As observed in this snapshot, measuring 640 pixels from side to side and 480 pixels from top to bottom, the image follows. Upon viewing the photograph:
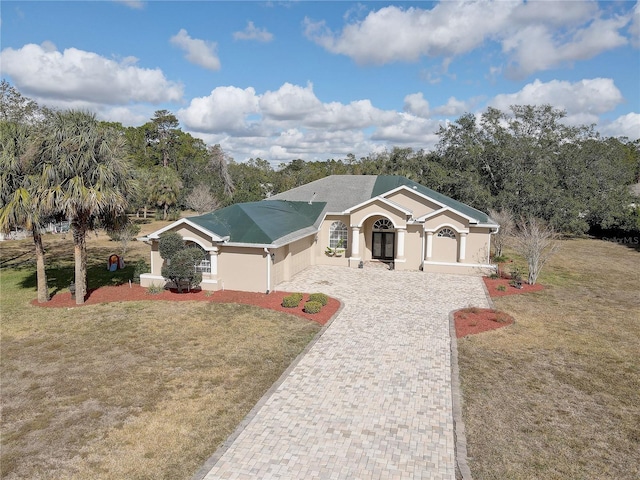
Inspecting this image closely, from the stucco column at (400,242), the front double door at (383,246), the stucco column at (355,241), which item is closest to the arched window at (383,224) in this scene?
the front double door at (383,246)

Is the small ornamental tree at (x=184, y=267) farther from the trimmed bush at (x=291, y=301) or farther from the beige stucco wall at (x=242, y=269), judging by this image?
the trimmed bush at (x=291, y=301)

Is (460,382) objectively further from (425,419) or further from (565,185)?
(565,185)

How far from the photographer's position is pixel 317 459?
849 centimetres

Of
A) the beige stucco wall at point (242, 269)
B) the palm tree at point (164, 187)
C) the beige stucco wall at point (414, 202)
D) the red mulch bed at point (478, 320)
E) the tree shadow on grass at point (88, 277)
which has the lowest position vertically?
the red mulch bed at point (478, 320)

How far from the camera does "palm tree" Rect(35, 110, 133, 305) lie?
1739 cm

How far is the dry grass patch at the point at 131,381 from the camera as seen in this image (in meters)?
8.66

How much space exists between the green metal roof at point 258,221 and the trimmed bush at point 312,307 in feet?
14.3

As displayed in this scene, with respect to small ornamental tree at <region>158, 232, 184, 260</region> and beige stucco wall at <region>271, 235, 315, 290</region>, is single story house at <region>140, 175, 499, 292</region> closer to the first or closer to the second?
beige stucco wall at <region>271, 235, 315, 290</region>

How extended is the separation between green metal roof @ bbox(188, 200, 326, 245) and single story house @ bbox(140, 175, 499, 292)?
0.05 meters

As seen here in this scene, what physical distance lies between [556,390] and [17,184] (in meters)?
20.9

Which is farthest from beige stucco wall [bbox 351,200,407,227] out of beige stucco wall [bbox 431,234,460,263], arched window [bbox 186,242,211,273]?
arched window [bbox 186,242,211,273]

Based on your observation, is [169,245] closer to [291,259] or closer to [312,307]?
[291,259]

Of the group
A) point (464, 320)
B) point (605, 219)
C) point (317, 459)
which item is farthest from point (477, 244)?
point (605, 219)

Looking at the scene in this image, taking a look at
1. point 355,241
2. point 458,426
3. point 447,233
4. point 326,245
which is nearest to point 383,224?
point 355,241
